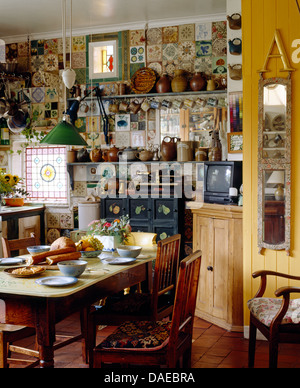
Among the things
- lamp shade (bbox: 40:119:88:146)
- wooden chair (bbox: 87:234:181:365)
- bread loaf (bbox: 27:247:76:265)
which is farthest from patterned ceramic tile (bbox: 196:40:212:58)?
bread loaf (bbox: 27:247:76:265)

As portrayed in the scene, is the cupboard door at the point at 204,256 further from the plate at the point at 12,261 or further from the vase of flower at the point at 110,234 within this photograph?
the plate at the point at 12,261

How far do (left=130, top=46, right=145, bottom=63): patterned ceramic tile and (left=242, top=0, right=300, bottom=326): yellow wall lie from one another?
248cm

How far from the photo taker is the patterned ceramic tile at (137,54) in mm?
6117

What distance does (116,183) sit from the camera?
234 inches

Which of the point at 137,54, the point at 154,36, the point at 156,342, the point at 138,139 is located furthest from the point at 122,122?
the point at 156,342

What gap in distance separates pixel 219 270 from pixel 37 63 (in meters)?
4.22

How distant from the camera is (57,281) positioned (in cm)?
257

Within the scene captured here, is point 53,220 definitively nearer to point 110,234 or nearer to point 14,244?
point 14,244

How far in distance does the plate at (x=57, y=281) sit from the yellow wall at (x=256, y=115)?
1.82m

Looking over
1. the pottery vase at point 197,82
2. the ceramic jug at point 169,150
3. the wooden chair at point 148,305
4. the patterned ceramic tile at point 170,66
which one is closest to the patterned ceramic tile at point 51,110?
the patterned ceramic tile at point 170,66

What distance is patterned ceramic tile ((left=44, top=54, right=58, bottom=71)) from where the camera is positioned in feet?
21.4

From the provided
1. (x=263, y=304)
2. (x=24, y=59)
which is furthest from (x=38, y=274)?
(x=24, y=59)

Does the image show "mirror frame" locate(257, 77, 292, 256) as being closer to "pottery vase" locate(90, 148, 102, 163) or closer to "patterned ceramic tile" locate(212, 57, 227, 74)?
"patterned ceramic tile" locate(212, 57, 227, 74)

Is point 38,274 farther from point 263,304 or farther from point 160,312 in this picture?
point 263,304
